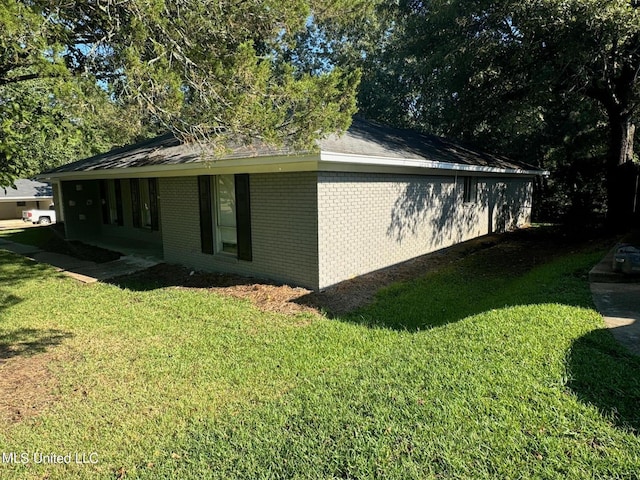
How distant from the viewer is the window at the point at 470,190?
12727mm

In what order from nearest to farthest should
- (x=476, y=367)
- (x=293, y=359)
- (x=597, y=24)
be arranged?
(x=476, y=367) → (x=293, y=359) → (x=597, y=24)

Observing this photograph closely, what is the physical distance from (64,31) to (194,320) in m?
4.17

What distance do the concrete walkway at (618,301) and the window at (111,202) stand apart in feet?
48.4

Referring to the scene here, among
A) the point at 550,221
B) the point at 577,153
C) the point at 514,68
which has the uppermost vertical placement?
the point at 514,68

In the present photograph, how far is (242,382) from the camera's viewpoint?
4270 mm

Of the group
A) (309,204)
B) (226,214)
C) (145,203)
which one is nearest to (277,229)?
(309,204)

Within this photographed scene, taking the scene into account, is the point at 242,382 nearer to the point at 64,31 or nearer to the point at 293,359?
the point at 293,359

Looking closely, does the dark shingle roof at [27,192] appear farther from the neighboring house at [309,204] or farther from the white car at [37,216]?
the neighboring house at [309,204]

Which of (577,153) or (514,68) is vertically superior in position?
(514,68)

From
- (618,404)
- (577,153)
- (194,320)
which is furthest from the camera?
(577,153)

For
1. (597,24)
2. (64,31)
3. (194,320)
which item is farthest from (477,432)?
(597,24)

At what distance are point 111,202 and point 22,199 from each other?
31.0 m

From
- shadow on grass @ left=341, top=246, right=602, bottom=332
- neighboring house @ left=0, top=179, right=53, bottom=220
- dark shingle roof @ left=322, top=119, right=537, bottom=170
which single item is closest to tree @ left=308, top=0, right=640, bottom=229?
dark shingle roof @ left=322, top=119, right=537, bottom=170

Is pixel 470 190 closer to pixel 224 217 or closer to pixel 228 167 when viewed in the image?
pixel 224 217
